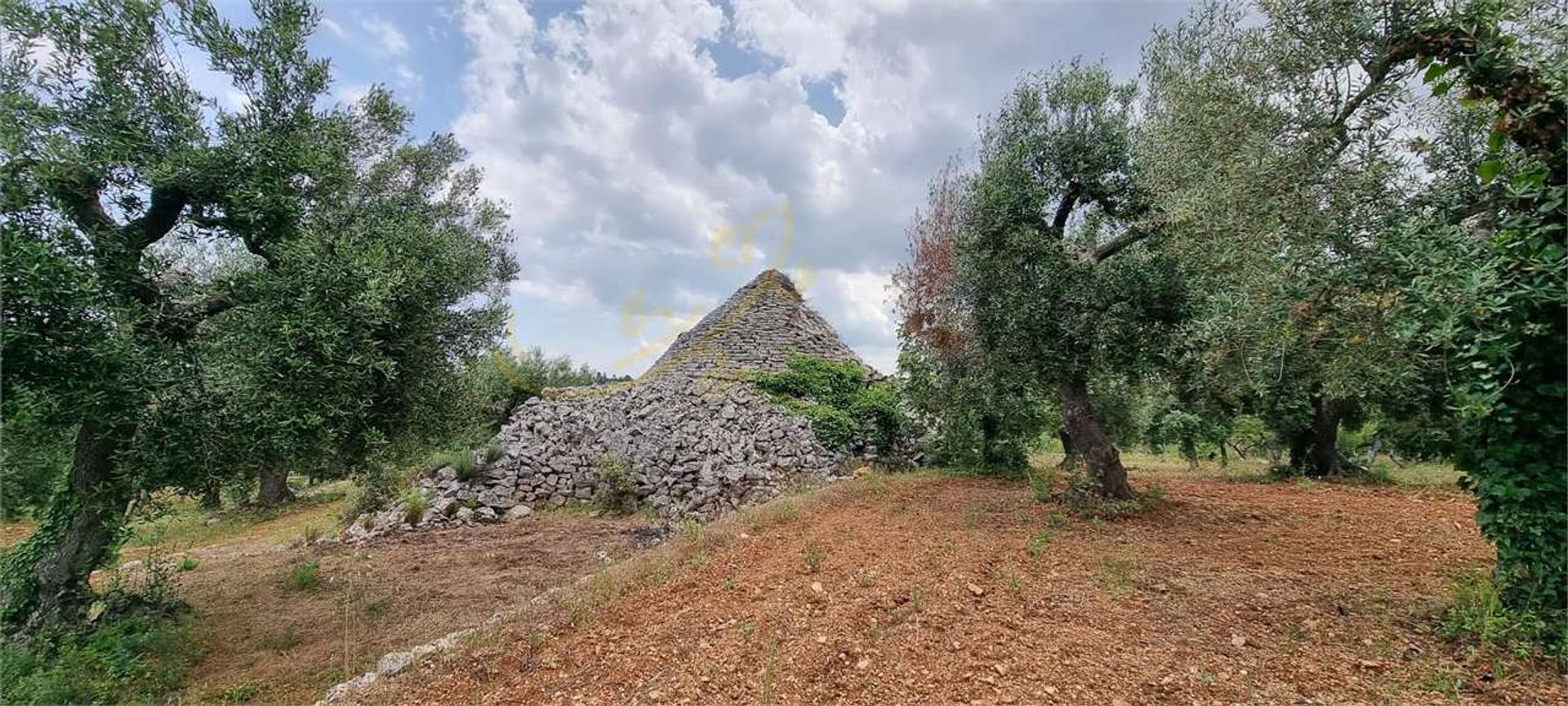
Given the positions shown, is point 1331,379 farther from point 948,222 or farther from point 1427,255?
point 948,222

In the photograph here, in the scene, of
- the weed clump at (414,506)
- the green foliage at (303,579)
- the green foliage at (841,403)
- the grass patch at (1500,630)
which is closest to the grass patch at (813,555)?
the grass patch at (1500,630)

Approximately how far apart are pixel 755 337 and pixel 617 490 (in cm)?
696

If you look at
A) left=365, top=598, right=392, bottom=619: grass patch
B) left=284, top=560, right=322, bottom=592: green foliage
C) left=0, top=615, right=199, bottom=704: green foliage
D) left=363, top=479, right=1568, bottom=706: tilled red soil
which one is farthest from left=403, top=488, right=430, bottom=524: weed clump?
left=363, top=479, right=1568, bottom=706: tilled red soil

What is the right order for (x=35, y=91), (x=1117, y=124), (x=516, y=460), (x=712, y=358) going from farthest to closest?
(x=712, y=358), (x=516, y=460), (x=1117, y=124), (x=35, y=91)

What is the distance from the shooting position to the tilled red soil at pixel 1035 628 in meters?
3.82

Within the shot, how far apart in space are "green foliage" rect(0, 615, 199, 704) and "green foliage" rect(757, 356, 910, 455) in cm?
1150


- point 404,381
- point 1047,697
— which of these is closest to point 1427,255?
point 1047,697

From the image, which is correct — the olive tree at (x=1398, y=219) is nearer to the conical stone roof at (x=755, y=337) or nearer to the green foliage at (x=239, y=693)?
the green foliage at (x=239, y=693)

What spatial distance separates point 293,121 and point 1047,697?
8744 millimetres

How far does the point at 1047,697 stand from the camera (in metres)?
3.72

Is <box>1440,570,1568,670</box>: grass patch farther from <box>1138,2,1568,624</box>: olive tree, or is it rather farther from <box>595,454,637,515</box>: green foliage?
<box>595,454,637,515</box>: green foliage

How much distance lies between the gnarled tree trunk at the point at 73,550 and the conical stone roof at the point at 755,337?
12204 mm

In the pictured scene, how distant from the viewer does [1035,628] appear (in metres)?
4.66

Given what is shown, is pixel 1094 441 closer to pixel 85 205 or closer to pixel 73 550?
pixel 85 205
